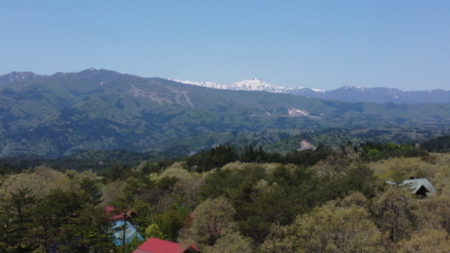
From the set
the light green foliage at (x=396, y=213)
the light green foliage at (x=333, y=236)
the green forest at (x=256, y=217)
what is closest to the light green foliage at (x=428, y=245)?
the green forest at (x=256, y=217)

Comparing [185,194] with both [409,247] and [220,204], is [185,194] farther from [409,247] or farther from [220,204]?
[409,247]

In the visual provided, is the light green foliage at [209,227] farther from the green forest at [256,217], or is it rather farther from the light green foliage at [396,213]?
the light green foliage at [396,213]

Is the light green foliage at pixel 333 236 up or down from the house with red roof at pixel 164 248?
up

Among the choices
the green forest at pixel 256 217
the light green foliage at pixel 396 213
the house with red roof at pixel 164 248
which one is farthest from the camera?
the house with red roof at pixel 164 248

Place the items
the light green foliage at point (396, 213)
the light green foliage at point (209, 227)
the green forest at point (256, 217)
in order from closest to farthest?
1. the green forest at point (256, 217)
2. the light green foliage at point (396, 213)
3. the light green foliage at point (209, 227)

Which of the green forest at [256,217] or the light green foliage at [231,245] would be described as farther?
the light green foliage at [231,245]

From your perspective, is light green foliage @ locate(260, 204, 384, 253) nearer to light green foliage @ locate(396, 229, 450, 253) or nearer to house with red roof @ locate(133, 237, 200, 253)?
light green foliage @ locate(396, 229, 450, 253)

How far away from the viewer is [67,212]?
49.9 metres

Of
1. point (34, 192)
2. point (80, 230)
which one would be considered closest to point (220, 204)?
point (80, 230)

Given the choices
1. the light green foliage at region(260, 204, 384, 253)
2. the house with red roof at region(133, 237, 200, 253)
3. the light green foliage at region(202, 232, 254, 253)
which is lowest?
the house with red roof at region(133, 237, 200, 253)

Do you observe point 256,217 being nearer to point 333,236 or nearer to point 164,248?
point 333,236

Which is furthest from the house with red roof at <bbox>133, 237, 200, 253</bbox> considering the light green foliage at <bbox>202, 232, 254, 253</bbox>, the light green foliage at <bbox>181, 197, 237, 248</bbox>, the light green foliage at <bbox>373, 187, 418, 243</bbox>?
the light green foliage at <bbox>373, 187, 418, 243</bbox>

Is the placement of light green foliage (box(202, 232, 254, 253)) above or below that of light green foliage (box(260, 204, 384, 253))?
below

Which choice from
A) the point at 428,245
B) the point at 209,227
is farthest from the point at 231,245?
the point at 428,245
